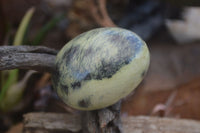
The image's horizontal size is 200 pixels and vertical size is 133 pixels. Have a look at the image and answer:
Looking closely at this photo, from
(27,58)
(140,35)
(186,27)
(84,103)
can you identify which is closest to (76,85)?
(84,103)

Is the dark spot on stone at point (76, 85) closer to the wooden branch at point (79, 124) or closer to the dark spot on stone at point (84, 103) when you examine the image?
the dark spot on stone at point (84, 103)

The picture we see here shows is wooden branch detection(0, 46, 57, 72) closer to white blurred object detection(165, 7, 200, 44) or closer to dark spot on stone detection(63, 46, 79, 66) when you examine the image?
dark spot on stone detection(63, 46, 79, 66)

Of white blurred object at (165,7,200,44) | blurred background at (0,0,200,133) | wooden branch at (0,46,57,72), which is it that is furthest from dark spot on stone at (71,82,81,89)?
white blurred object at (165,7,200,44)

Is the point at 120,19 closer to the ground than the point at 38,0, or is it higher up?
closer to the ground

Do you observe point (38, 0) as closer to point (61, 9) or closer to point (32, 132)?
point (61, 9)

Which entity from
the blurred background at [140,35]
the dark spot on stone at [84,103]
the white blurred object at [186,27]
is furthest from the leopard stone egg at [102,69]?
the white blurred object at [186,27]

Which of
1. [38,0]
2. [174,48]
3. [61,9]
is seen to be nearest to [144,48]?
[174,48]
